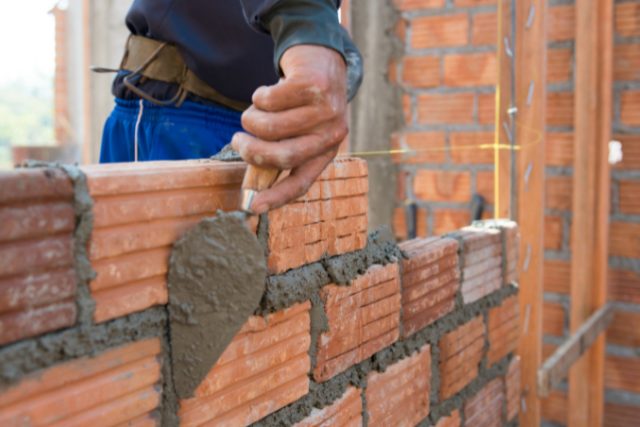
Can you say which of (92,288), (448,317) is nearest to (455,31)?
(448,317)

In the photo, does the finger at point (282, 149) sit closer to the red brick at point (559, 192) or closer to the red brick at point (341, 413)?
the red brick at point (341, 413)

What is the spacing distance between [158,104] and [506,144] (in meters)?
0.98

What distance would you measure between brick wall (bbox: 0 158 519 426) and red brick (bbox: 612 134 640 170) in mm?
1432

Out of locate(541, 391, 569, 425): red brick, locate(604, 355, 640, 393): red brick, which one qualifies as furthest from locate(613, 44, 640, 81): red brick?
locate(541, 391, 569, 425): red brick

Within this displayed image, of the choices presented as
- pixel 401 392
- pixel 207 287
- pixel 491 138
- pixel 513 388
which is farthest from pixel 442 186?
pixel 207 287

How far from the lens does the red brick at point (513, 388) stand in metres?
1.91

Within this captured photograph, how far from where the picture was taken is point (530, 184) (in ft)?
6.62

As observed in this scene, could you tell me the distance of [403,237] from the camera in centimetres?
334

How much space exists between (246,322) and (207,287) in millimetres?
102

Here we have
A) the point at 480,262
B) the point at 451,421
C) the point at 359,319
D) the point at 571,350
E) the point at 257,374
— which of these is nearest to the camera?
the point at 257,374

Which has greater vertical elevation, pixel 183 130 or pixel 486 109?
pixel 486 109

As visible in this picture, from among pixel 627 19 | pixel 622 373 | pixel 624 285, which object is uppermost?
pixel 627 19

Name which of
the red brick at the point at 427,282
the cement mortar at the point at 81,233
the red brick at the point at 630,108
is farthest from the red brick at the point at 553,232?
the cement mortar at the point at 81,233

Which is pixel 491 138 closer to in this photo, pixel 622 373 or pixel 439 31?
pixel 439 31
